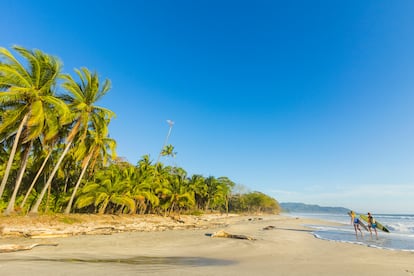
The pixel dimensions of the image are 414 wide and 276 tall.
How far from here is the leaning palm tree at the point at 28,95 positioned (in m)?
13.1

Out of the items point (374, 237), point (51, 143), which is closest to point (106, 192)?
point (51, 143)

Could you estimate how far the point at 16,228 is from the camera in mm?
11000

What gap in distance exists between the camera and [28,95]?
45.8ft

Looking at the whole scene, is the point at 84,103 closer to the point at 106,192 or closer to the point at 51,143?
the point at 51,143

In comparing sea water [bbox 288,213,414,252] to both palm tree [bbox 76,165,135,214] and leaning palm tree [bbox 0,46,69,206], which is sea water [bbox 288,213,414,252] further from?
leaning palm tree [bbox 0,46,69,206]

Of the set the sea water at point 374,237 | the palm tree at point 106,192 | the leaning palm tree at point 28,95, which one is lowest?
the sea water at point 374,237

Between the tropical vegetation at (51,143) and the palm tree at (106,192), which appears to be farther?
the palm tree at (106,192)

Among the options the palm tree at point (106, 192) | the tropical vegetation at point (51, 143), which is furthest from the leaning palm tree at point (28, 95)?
the palm tree at point (106, 192)

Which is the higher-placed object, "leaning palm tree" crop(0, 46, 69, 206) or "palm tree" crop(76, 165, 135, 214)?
"leaning palm tree" crop(0, 46, 69, 206)

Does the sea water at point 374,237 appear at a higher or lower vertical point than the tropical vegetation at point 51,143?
lower

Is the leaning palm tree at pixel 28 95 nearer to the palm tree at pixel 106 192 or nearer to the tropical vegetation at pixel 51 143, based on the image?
the tropical vegetation at pixel 51 143

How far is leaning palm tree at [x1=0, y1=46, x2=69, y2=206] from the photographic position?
43.0 feet

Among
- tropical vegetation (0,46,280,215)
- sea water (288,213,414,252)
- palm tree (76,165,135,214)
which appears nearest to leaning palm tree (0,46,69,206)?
tropical vegetation (0,46,280,215)

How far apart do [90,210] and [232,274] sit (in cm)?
2645
